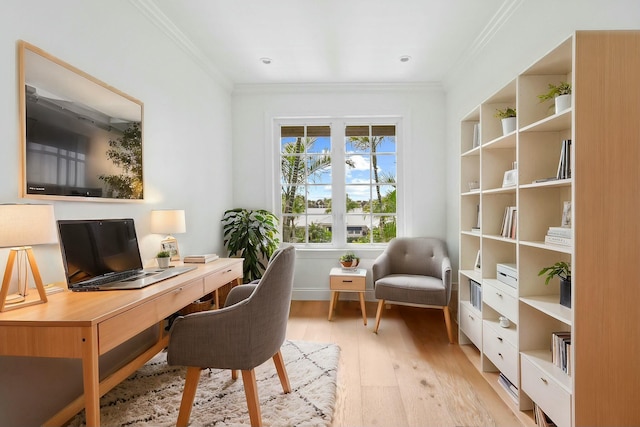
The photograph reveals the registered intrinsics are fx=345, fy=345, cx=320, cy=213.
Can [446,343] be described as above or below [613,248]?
below

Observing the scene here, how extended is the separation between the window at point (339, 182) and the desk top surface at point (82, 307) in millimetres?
2469

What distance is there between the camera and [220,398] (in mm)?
2035

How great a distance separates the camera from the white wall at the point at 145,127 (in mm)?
1558

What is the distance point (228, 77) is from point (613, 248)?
12.2 feet

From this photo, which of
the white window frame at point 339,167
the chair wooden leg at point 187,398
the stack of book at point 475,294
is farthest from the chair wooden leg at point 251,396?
the white window frame at point 339,167

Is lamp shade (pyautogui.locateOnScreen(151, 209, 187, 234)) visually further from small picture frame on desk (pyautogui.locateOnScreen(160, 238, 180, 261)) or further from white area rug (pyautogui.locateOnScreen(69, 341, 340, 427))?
white area rug (pyautogui.locateOnScreen(69, 341, 340, 427))

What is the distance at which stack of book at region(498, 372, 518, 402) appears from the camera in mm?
2014

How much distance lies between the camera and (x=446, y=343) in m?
2.95

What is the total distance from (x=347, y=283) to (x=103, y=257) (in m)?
2.19

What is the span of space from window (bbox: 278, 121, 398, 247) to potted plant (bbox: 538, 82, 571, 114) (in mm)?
2369

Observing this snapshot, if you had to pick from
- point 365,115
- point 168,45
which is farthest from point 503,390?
point 168,45

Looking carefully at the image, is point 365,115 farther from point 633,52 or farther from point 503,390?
point 503,390

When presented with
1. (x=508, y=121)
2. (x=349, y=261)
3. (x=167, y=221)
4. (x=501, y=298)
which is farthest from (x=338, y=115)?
(x=501, y=298)

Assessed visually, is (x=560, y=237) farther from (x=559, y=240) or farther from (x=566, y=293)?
(x=566, y=293)
